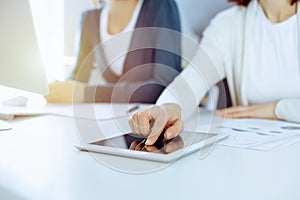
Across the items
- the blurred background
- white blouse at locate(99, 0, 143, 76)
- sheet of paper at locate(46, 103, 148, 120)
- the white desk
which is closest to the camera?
the white desk

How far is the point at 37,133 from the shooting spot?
2.56 feet

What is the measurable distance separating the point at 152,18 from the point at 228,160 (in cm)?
122

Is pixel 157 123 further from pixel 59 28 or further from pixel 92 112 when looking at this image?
pixel 59 28

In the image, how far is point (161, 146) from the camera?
1.98 ft

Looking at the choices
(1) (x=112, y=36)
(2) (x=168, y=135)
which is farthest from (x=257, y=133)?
(1) (x=112, y=36)

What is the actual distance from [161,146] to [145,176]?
0.44 feet

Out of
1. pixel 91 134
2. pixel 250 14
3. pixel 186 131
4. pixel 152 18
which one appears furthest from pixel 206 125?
pixel 152 18

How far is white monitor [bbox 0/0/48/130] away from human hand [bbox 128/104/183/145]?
0.60ft

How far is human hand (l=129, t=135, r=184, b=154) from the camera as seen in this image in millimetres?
579

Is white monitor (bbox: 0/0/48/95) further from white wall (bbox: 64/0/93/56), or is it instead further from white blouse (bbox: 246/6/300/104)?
white wall (bbox: 64/0/93/56)

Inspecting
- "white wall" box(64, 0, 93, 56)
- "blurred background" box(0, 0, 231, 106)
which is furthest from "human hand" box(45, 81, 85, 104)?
"white wall" box(64, 0, 93, 56)

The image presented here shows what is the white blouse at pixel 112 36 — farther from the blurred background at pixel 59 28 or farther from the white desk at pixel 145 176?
the white desk at pixel 145 176

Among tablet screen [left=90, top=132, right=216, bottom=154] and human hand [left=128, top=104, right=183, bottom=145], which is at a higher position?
human hand [left=128, top=104, right=183, bottom=145]

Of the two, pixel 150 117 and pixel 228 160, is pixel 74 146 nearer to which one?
pixel 150 117
